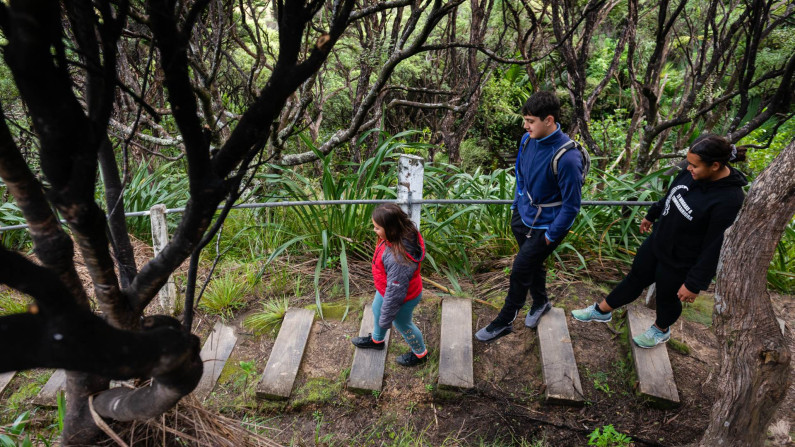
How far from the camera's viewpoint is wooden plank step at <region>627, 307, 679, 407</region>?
2479mm

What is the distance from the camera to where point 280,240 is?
12.1ft

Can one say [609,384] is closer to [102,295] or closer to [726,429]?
[726,429]

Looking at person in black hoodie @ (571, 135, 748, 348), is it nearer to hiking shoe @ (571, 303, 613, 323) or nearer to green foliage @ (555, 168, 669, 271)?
hiking shoe @ (571, 303, 613, 323)

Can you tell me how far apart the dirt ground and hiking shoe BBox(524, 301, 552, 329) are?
0.05 meters

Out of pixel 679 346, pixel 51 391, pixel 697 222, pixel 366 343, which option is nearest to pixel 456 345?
pixel 366 343

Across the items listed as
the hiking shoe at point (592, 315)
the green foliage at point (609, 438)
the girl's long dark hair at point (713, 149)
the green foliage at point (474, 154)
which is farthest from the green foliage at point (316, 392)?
the green foliage at point (474, 154)

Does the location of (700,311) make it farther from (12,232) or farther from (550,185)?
(12,232)

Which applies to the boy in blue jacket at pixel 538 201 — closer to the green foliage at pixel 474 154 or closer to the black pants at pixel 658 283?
the black pants at pixel 658 283

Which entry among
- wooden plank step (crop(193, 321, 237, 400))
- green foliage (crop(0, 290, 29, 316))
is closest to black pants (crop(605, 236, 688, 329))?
wooden plank step (crop(193, 321, 237, 400))

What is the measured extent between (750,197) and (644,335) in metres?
1.17

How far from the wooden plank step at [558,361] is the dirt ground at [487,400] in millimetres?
64

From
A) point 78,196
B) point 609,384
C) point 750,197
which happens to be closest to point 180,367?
point 78,196

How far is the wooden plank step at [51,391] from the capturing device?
2465 mm

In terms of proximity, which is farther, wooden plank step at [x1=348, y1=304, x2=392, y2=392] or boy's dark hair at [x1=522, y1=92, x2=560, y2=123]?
wooden plank step at [x1=348, y1=304, x2=392, y2=392]
